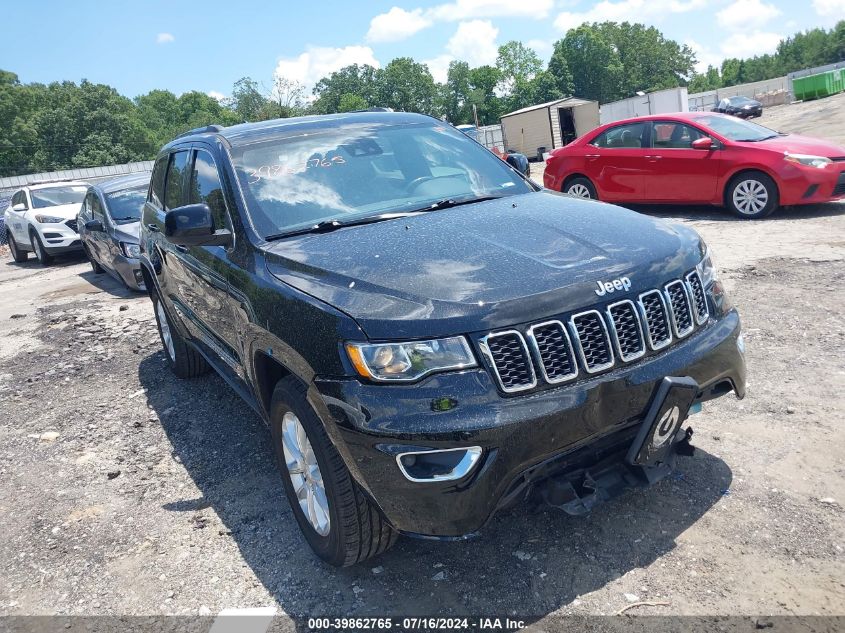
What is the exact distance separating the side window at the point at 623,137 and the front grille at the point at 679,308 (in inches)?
323

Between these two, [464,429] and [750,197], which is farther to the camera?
[750,197]

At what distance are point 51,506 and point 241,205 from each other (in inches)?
85.7

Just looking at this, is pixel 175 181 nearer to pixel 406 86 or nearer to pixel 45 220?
pixel 45 220

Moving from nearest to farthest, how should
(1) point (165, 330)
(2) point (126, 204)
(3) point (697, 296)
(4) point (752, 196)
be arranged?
(3) point (697, 296) → (1) point (165, 330) → (4) point (752, 196) → (2) point (126, 204)

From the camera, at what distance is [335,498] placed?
2.62 m

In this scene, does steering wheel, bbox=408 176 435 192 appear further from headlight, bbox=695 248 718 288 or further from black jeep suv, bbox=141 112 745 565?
headlight, bbox=695 248 718 288

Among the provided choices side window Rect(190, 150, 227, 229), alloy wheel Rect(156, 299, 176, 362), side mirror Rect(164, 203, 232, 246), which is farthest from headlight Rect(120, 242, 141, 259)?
side mirror Rect(164, 203, 232, 246)

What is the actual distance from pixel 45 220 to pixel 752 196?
13.6m

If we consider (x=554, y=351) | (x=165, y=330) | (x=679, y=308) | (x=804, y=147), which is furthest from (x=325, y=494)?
(x=804, y=147)

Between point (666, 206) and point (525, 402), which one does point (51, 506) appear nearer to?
point (525, 402)

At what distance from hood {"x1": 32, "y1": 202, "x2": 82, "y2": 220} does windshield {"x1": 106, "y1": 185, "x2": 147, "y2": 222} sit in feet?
13.9

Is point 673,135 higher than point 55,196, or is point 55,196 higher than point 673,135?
point 55,196

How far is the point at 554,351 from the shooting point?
7.93ft


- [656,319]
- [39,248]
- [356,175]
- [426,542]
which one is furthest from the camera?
[39,248]
